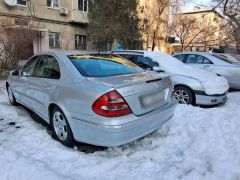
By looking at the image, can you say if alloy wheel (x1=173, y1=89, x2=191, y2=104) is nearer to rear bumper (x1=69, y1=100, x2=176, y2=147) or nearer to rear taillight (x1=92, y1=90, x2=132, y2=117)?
rear bumper (x1=69, y1=100, x2=176, y2=147)

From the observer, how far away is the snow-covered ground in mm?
3061

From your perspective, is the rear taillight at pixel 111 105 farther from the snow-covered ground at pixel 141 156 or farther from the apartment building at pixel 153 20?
the apartment building at pixel 153 20

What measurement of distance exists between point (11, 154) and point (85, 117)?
1186 mm

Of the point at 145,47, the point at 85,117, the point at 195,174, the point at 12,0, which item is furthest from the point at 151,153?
the point at 145,47

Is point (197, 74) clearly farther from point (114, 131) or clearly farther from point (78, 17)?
point (78, 17)

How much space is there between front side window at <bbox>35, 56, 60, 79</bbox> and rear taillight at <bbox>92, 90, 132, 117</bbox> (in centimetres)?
113

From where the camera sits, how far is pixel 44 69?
457 centimetres

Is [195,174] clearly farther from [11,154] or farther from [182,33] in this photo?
[182,33]

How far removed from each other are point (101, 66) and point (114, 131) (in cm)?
134

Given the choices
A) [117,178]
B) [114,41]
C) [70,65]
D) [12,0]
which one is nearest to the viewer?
[117,178]

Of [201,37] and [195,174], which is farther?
[201,37]

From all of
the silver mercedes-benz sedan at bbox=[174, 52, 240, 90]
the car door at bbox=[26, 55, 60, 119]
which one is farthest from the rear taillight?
the silver mercedes-benz sedan at bbox=[174, 52, 240, 90]

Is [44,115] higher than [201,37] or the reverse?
the reverse

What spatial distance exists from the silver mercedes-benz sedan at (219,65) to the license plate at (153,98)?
5.10 meters
